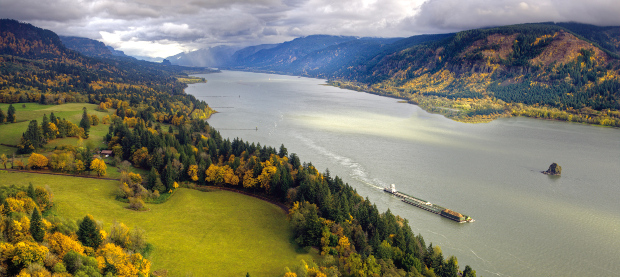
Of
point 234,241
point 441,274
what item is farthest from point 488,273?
point 234,241

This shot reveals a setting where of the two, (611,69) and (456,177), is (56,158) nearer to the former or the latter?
(456,177)

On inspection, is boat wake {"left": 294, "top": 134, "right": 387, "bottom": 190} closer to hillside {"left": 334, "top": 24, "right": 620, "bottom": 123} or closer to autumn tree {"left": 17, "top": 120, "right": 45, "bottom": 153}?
autumn tree {"left": 17, "top": 120, "right": 45, "bottom": 153}

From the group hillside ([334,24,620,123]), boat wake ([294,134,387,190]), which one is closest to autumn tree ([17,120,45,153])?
boat wake ([294,134,387,190])

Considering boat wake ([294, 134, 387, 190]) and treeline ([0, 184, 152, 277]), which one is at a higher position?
treeline ([0, 184, 152, 277])

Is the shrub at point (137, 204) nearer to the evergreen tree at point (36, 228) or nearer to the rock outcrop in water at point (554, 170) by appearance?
the evergreen tree at point (36, 228)

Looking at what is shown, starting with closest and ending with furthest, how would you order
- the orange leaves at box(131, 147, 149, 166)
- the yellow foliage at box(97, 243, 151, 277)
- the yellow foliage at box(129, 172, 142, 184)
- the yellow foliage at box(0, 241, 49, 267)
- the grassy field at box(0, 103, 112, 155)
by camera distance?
the yellow foliage at box(0, 241, 49, 267), the yellow foliage at box(97, 243, 151, 277), the yellow foliage at box(129, 172, 142, 184), the orange leaves at box(131, 147, 149, 166), the grassy field at box(0, 103, 112, 155)

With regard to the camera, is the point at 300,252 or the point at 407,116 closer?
the point at 300,252

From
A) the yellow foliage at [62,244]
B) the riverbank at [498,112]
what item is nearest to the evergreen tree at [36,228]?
the yellow foliage at [62,244]
